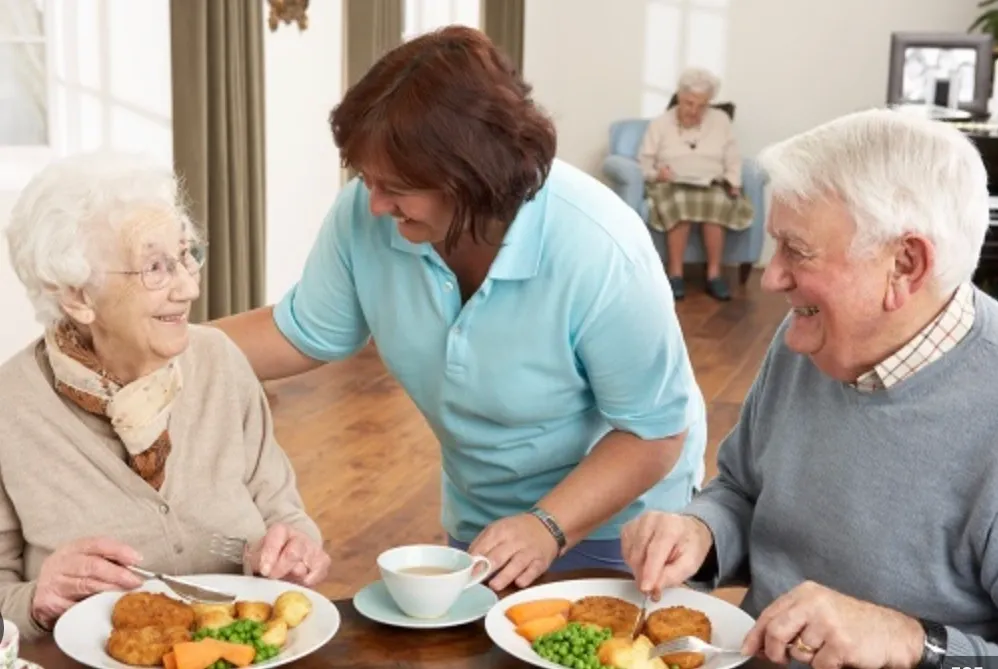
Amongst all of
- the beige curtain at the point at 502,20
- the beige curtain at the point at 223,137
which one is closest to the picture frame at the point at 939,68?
the beige curtain at the point at 502,20

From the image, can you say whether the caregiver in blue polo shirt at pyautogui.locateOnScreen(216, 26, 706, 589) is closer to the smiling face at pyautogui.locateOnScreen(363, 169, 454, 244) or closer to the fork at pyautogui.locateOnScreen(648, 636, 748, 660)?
the smiling face at pyautogui.locateOnScreen(363, 169, 454, 244)

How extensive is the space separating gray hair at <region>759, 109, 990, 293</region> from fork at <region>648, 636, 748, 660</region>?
46cm

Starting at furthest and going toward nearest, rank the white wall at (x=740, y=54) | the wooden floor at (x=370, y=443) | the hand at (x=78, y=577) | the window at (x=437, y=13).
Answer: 1. the white wall at (x=740, y=54)
2. the window at (x=437, y=13)
3. the wooden floor at (x=370, y=443)
4. the hand at (x=78, y=577)

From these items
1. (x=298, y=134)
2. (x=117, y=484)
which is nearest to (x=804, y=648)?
(x=117, y=484)

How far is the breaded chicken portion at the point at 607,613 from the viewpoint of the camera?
5.75ft

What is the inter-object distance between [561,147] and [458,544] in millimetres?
8021

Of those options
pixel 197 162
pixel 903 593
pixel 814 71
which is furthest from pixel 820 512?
pixel 814 71

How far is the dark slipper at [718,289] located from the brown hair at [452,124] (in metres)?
6.85

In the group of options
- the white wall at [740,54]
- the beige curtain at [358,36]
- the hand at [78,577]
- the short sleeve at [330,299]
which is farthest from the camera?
the white wall at [740,54]

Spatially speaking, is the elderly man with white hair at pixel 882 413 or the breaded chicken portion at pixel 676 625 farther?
the breaded chicken portion at pixel 676 625

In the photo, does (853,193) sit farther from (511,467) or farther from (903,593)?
(511,467)

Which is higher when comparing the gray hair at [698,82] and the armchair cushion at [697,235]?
the gray hair at [698,82]

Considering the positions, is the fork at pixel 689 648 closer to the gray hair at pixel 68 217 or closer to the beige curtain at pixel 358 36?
the gray hair at pixel 68 217

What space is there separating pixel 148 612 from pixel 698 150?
750 cm
